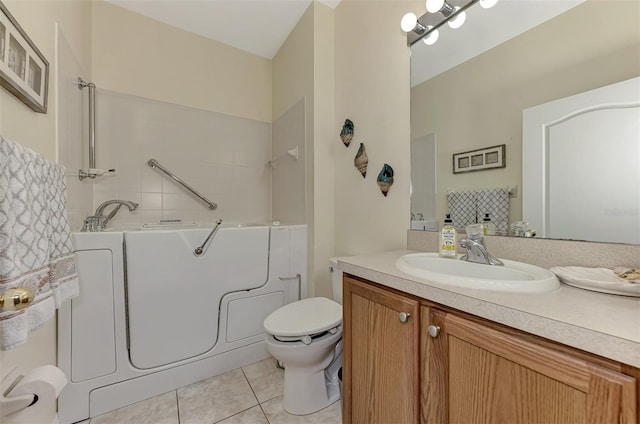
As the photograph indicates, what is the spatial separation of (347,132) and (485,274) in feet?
3.94

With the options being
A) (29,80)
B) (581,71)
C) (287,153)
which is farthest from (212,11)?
(581,71)

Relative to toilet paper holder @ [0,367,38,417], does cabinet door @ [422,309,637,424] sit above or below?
above

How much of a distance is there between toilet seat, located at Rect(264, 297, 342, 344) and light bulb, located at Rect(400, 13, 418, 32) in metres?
1.51

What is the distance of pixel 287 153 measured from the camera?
2270 millimetres

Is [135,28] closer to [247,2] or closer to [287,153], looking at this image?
[247,2]

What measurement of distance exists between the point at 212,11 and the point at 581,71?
7.73 ft

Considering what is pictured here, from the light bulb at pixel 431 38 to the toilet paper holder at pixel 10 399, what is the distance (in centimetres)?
196

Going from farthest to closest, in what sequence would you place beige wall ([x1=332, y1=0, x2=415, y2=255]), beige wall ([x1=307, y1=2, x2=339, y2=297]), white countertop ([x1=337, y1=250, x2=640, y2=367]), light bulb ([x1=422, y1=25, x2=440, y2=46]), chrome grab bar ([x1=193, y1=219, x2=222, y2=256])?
beige wall ([x1=307, y1=2, x2=339, y2=297]) → chrome grab bar ([x1=193, y1=219, x2=222, y2=256]) → beige wall ([x1=332, y1=0, x2=415, y2=255]) → light bulb ([x1=422, y1=25, x2=440, y2=46]) → white countertop ([x1=337, y1=250, x2=640, y2=367])

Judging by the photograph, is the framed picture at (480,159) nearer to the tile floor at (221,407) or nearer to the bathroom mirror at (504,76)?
the bathroom mirror at (504,76)

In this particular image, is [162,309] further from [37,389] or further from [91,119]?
[91,119]

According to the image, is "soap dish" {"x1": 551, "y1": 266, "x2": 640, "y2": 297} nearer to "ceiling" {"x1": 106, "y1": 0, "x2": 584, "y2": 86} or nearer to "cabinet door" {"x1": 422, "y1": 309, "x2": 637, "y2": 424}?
"cabinet door" {"x1": 422, "y1": 309, "x2": 637, "y2": 424}

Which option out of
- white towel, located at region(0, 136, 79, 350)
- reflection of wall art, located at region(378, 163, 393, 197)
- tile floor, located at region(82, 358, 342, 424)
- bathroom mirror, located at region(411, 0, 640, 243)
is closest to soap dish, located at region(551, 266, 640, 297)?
bathroom mirror, located at region(411, 0, 640, 243)

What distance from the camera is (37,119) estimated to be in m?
1.04

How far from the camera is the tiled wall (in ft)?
6.72
